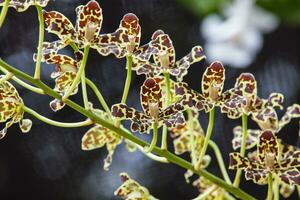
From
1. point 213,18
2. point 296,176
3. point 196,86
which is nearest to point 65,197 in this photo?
point 196,86

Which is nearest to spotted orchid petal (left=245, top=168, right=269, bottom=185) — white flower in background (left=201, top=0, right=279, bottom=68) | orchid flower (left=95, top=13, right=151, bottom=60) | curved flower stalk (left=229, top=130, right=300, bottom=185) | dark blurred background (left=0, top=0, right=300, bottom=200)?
curved flower stalk (left=229, top=130, right=300, bottom=185)

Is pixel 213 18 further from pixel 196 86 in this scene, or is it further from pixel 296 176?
pixel 296 176

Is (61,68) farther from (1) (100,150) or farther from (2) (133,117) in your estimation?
(1) (100,150)

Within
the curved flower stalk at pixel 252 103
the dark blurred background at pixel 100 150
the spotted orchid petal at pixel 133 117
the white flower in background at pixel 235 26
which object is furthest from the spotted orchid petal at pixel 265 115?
the dark blurred background at pixel 100 150

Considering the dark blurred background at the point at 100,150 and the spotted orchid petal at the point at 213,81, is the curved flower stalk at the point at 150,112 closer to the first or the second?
the spotted orchid petal at the point at 213,81

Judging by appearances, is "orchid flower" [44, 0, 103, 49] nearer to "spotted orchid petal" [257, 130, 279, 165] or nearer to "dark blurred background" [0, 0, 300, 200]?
"spotted orchid petal" [257, 130, 279, 165]

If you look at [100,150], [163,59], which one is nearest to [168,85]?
[163,59]
